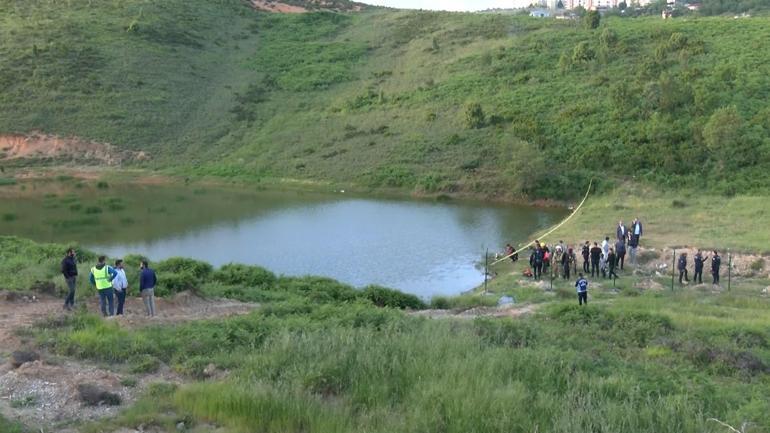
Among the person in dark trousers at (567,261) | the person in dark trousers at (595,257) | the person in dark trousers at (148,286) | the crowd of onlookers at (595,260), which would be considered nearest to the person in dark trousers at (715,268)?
the crowd of onlookers at (595,260)

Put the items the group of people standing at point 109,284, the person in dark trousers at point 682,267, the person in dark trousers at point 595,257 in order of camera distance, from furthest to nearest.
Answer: the person in dark trousers at point 595,257 < the person in dark trousers at point 682,267 < the group of people standing at point 109,284

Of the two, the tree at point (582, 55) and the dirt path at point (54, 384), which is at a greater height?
the tree at point (582, 55)

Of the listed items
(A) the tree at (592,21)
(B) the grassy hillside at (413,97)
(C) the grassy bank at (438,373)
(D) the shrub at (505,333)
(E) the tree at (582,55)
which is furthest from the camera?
(A) the tree at (592,21)

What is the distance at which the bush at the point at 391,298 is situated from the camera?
19875 millimetres

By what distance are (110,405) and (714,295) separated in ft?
57.0

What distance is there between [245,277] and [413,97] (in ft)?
138

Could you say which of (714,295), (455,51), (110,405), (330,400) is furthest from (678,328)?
(455,51)

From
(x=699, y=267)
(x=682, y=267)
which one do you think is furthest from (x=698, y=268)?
(x=682, y=267)

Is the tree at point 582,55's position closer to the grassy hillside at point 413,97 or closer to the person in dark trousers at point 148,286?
the grassy hillside at point 413,97

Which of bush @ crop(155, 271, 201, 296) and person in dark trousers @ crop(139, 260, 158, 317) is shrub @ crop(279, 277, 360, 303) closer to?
bush @ crop(155, 271, 201, 296)

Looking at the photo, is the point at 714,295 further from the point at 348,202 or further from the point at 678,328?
the point at 348,202

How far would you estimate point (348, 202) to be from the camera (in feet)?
142

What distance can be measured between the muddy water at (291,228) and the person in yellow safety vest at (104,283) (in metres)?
9.59

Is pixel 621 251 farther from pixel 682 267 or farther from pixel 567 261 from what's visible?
pixel 682 267
